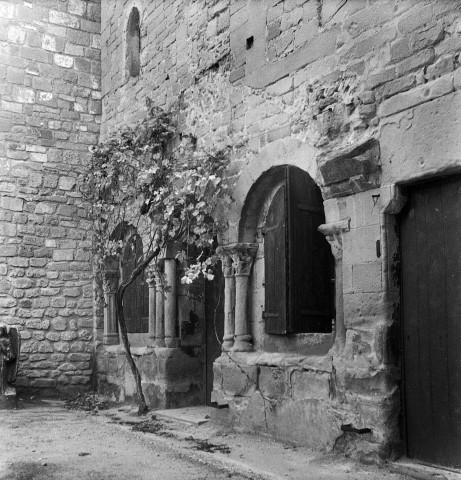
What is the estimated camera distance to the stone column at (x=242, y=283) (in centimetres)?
615

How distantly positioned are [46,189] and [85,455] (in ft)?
16.1

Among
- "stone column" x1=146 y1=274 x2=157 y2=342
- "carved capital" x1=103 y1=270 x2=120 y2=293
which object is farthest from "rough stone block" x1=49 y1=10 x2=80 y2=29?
"stone column" x1=146 y1=274 x2=157 y2=342

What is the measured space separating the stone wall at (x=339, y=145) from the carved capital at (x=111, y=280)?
3002 mm

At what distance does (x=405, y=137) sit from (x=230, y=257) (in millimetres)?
2340

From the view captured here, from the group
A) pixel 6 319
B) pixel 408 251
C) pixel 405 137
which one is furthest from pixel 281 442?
pixel 6 319

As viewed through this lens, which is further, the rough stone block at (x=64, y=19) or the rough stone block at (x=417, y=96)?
the rough stone block at (x=64, y=19)

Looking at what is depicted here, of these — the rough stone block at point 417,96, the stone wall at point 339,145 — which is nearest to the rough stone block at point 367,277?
the stone wall at point 339,145

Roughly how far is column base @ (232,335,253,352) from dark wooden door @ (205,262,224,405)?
1037 millimetres

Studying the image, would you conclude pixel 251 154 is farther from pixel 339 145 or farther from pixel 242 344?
pixel 242 344

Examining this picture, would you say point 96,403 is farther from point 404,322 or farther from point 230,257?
point 404,322

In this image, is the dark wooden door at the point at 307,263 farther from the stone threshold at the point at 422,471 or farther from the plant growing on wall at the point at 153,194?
the stone threshold at the point at 422,471

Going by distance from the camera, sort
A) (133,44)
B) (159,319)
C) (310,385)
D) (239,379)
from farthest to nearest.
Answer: (133,44) → (159,319) → (239,379) → (310,385)

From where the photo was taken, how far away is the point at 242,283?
6.21 metres

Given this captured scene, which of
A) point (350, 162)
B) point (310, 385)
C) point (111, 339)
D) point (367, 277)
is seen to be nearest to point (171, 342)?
point (111, 339)
